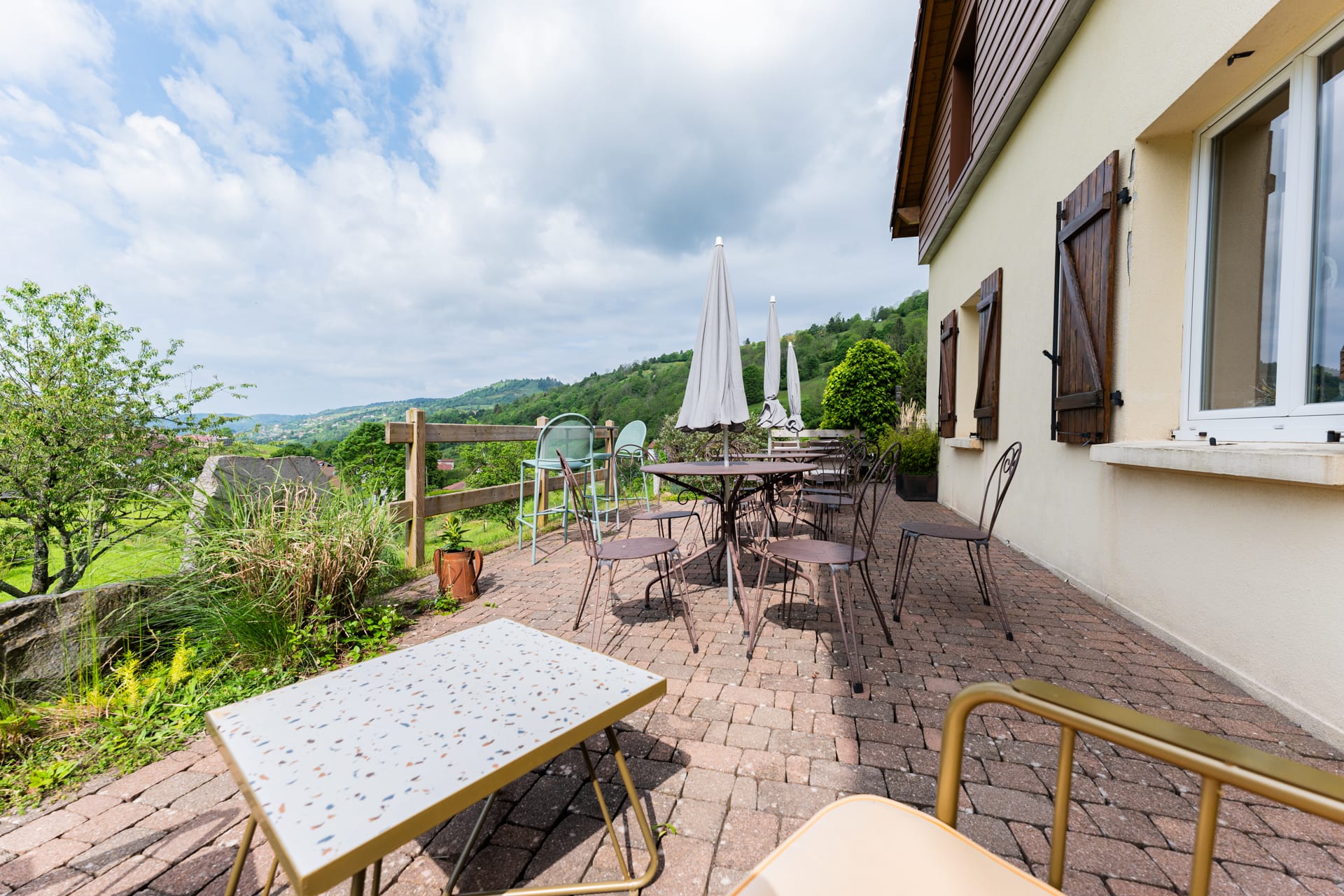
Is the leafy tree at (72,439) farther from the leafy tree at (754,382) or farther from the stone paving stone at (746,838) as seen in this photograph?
the leafy tree at (754,382)

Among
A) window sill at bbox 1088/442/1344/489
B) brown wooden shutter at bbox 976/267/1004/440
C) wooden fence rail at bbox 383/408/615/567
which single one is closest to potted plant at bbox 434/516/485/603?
wooden fence rail at bbox 383/408/615/567

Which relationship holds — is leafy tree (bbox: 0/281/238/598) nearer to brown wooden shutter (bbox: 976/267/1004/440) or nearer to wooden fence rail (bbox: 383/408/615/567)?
wooden fence rail (bbox: 383/408/615/567)

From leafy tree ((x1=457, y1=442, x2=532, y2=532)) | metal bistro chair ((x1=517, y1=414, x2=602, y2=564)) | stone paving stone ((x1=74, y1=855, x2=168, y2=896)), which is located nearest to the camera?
stone paving stone ((x1=74, y1=855, x2=168, y2=896))

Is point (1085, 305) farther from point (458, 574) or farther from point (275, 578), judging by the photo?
point (275, 578)

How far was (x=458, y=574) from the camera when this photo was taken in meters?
3.40

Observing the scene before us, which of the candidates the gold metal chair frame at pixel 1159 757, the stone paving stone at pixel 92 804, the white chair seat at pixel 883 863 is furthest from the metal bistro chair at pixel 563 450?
the gold metal chair frame at pixel 1159 757

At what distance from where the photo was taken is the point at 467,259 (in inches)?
986

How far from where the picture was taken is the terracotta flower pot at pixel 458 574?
3.40 meters

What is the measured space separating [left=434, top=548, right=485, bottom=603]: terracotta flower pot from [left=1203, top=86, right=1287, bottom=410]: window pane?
4137 mm

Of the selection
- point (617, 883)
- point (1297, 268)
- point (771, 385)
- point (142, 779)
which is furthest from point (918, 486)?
point (142, 779)

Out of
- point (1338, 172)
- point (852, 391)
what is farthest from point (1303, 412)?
point (852, 391)

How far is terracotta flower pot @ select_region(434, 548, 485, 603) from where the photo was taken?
340 cm

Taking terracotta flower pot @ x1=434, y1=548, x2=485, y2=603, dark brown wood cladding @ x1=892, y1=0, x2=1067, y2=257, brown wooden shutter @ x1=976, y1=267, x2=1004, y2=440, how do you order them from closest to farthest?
terracotta flower pot @ x1=434, y1=548, x2=485, y2=603, dark brown wood cladding @ x1=892, y1=0, x2=1067, y2=257, brown wooden shutter @ x1=976, y1=267, x2=1004, y2=440

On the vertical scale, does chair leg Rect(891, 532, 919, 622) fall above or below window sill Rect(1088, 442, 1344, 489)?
below
